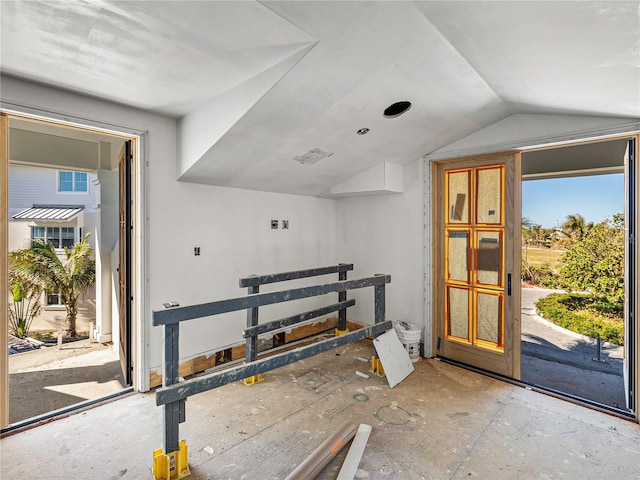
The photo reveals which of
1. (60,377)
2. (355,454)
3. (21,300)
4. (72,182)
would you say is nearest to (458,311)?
(355,454)

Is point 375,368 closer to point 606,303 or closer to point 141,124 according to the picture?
point 141,124

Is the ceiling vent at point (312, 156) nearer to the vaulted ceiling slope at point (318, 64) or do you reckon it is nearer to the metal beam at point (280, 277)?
the vaulted ceiling slope at point (318, 64)

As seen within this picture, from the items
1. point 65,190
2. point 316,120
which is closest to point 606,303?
point 316,120

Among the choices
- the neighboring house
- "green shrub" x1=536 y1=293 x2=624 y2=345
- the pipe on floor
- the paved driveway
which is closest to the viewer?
the pipe on floor

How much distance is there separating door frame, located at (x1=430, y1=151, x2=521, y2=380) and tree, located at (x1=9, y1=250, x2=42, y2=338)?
595 cm

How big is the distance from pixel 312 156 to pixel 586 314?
5.56m

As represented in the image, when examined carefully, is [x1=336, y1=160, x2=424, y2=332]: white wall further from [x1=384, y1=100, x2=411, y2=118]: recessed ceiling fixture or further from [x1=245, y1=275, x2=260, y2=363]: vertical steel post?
[x1=245, y1=275, x2=260, y2=363]: vertical steel post

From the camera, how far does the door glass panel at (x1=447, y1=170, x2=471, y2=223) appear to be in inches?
140

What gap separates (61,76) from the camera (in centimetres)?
216

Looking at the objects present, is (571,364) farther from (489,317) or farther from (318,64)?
(318,64)

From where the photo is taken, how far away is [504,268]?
129 inches

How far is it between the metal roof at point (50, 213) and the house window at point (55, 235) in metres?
0.27

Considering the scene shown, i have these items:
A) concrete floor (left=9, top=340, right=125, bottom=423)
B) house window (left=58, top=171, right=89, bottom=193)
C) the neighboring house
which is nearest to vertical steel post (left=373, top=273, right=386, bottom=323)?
concrete floor (left=9, top=340, right=125, bottom=423)

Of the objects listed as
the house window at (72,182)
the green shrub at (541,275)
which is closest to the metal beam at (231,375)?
the green shrub at (541,275)
